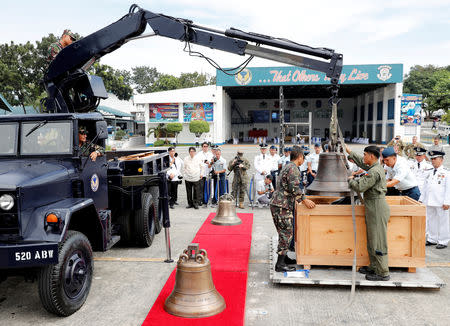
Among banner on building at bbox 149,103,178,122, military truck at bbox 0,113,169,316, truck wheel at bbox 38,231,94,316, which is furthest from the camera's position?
banner on building at bbox 149,103,178,122

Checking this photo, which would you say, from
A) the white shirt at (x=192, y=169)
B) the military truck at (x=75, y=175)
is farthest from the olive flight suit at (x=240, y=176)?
the military truck at (x=75, y=175)

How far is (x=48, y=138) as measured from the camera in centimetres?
560

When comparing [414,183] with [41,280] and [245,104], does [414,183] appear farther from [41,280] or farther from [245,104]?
[245,104]

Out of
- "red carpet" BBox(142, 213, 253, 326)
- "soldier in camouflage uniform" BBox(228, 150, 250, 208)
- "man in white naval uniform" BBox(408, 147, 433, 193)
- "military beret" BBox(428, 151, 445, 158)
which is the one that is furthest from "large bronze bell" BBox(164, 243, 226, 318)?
"soldier in camouflage uniform" BBox(228, 150, 250, 208)

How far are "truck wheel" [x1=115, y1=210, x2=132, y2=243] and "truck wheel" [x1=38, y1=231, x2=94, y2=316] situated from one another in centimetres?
235

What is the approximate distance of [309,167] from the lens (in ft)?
37.6

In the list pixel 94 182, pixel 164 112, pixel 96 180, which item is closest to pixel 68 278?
pixel 94 182

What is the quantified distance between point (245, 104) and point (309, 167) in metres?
47.8

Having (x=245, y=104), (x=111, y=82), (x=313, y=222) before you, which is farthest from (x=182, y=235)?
(x=245, y=104)

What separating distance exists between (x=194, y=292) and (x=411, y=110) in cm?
4300

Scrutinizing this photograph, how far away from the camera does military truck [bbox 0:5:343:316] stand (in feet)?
14.4

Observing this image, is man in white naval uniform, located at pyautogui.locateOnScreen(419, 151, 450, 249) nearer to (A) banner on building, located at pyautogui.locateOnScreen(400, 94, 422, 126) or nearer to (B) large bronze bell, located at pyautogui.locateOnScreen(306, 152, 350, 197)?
(B) large bronze bell, located at pyautogui.locateOnScreen(306, 152, 350, 197)

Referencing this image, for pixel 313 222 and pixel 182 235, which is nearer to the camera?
pixel 313 222

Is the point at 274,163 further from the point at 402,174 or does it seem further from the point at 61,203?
the point at 61,203
